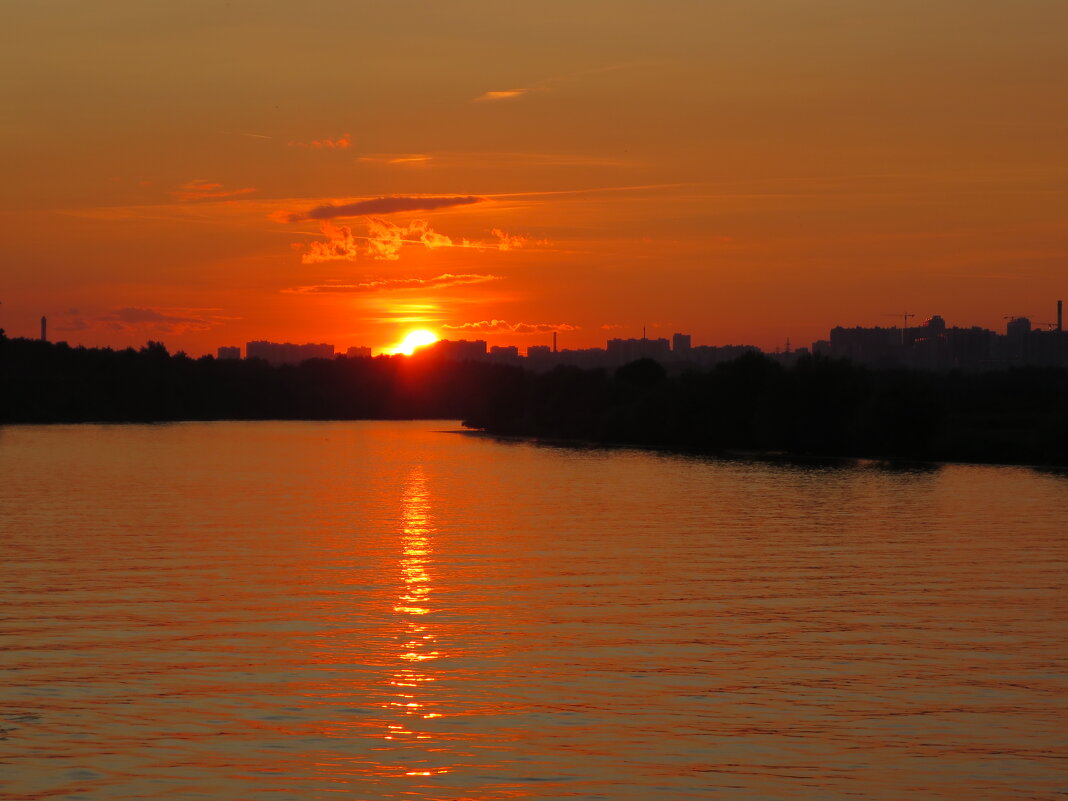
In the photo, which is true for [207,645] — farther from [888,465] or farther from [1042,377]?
[1042,377]

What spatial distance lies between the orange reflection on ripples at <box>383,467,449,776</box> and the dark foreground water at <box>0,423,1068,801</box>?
9 cm

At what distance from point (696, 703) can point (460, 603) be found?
12178 millimetres

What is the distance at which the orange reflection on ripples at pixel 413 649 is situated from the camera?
19578mm

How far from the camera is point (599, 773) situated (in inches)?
686

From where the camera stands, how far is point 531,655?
25.5 meters

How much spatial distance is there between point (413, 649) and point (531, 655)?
2.51 meters

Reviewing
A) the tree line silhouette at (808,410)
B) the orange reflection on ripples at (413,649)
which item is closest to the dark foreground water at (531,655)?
the orange reflection on ripples at (413,649)

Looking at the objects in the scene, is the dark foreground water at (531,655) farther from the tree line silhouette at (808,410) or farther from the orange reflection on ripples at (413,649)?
the tree line silhouette at (808,410)

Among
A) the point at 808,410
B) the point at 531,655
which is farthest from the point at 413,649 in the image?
the point at 808,410

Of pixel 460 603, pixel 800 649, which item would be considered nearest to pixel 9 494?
pixel 460 603

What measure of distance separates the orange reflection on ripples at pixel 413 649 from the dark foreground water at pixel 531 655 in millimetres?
91

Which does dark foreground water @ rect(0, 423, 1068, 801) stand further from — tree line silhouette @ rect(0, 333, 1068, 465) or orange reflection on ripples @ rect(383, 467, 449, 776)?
tree line silhouette @ rect(0, 333, 1068, 465)

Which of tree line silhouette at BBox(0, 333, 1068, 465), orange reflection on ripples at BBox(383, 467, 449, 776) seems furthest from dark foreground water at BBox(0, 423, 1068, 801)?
tree line silhouette at BBox(0, 333, 1068, 465)

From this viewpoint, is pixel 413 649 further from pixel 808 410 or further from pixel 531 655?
pixel 808 410
